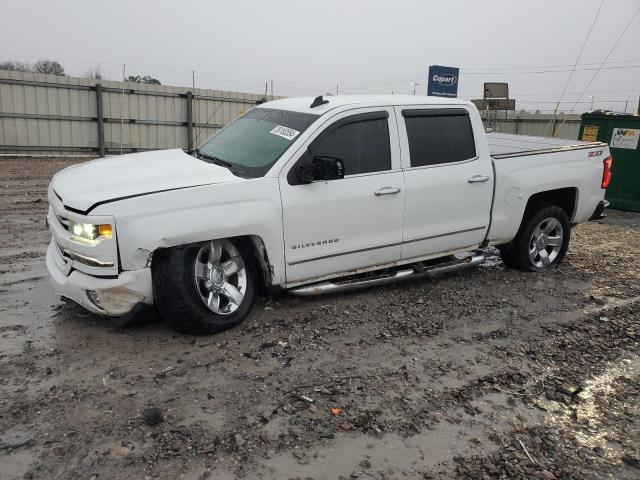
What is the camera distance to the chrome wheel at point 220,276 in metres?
4.30

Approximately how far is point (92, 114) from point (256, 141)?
12.9 metres

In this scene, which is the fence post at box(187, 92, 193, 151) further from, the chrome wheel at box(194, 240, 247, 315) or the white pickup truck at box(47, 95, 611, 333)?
the chrome wheel at box(194, 240, 247, 315)

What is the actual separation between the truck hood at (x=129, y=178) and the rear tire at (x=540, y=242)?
139 inches

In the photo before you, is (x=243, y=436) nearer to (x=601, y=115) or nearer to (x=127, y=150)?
(x=601, y=115)

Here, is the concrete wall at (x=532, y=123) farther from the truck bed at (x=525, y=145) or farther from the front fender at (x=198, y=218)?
the front fender at (x=198, y=218)

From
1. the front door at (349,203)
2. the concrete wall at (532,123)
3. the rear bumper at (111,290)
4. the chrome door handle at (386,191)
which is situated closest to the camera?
the rear bumper at (111,290)

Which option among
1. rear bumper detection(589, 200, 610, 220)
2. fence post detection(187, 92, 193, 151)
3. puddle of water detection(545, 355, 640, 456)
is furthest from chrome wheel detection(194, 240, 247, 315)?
fence post detection(187, 92, 193, 151)

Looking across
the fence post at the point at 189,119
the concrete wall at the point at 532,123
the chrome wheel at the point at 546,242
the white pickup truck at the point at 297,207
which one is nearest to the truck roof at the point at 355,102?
the white pickup truck at the point at 297,207

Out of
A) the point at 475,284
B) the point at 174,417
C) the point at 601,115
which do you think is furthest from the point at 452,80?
the point at 174,417

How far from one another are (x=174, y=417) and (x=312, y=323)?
1.68 m

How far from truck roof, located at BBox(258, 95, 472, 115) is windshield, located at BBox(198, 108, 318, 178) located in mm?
93

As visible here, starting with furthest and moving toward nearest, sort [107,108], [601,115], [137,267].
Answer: [107,108] < [601,115] < [137,267]

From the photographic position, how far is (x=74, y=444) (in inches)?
116

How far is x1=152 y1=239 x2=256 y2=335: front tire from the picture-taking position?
4059 millimetres
